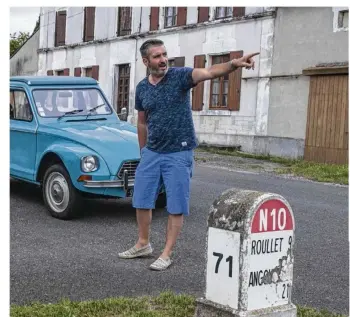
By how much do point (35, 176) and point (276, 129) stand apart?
1164 cm

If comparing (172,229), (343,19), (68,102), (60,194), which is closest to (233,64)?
(172,229)

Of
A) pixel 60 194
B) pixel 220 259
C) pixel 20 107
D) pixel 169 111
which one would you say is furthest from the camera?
pixel 20 107

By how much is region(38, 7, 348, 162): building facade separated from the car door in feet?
33.0

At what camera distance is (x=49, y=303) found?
429 cm

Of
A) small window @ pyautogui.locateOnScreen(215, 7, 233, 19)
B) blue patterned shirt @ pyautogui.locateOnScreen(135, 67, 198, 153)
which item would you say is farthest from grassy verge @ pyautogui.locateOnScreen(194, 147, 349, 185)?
blue patterned shirt @ pyautogui.locateOnScreen(135, 67, 198, 153)

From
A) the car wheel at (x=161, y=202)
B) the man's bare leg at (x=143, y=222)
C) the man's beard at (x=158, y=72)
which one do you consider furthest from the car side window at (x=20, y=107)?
the man's beard at (x=158, y=72)

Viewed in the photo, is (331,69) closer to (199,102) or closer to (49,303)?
(199,102)

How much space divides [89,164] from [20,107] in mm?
1857

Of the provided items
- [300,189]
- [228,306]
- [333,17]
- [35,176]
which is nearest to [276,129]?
[333,17]

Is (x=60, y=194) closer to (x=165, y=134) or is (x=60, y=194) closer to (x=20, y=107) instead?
(x=20, y=107)

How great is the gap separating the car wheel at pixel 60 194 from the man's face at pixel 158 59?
257cm

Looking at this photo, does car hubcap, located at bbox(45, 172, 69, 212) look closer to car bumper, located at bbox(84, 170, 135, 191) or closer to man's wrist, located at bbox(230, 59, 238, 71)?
car bumper, located at bbox(84, 170, 135, 191)

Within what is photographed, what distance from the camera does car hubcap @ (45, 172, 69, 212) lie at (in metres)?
7.47

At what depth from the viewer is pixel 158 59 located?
16.9 feet
